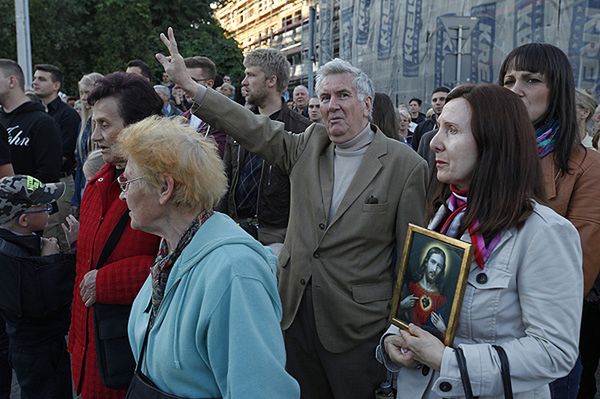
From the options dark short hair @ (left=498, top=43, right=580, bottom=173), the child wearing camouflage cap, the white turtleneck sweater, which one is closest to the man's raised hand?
the white turtleneck sweater

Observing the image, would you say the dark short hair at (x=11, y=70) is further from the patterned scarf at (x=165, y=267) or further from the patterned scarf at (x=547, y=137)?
the patterned scarf at (x=547, y=137)

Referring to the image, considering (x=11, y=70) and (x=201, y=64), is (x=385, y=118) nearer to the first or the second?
(x=201, y=64)

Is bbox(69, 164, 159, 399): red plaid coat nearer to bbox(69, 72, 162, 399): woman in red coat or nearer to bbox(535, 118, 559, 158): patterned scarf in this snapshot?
bbox(69, 72, 162, 399): woman in red coat

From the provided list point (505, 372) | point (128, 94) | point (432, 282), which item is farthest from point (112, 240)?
point (505, 372)

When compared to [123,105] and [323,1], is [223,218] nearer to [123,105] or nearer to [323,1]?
[123,105]

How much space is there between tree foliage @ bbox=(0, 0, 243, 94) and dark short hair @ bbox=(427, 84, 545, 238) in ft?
62.5

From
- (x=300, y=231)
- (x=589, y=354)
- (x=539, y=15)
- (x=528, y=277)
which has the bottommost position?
(x=589, y=354)

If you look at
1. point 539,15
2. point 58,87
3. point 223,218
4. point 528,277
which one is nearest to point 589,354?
point 528,277

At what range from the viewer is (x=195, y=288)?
67.8 inches

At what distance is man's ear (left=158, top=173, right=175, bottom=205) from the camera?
73.9 inches

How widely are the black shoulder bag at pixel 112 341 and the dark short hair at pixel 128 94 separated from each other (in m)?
0.49

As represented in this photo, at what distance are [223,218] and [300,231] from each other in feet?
3.45

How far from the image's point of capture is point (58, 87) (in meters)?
7.05

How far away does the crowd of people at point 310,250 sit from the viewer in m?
1.69
